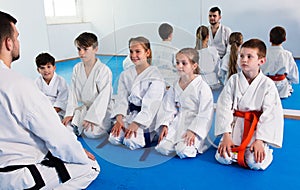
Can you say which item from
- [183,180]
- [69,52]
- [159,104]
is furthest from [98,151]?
[69,52]

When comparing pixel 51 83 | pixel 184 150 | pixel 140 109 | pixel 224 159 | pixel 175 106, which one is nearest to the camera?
pixel 224 159

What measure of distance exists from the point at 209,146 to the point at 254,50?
108cm

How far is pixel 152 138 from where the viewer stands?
3082mm

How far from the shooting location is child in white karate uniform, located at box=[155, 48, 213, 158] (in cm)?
271

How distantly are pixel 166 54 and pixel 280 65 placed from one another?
140 cm

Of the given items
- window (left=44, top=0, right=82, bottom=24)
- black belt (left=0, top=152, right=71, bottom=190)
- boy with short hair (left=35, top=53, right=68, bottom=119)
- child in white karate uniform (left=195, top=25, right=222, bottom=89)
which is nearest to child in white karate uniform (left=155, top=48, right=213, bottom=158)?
child in white karate uniform (left=195, top=25, right=222, bottom=89)

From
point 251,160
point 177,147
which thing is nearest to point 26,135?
point 177,147

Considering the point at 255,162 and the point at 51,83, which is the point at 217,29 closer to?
the point at 255,162

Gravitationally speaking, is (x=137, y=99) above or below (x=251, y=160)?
above

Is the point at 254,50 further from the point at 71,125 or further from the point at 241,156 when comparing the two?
the point at 71,125

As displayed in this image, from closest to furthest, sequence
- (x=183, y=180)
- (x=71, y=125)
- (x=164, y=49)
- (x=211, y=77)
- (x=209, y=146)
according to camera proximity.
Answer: (x=183, y=180) < (x=209, y=146) < (x=71, y=125) < (x=164, y=49) < (x=211, y=77)

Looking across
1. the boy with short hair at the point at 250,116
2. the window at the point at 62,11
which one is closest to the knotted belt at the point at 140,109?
the boy with short hair at the point at 250,116

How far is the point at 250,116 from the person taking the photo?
8.48ft

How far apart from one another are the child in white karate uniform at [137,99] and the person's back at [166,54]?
0.50ft
